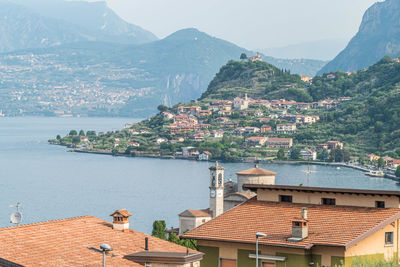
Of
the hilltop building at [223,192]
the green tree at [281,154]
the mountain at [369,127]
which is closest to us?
the hilltop building at [223,192]

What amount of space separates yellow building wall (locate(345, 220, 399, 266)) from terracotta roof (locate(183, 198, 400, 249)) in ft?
0.67

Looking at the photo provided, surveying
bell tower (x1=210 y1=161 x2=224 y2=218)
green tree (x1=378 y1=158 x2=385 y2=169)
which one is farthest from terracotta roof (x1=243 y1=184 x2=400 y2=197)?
green tree (x1=378 y1=158 x2=385 y2=169)

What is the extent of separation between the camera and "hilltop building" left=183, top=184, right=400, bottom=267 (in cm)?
1307

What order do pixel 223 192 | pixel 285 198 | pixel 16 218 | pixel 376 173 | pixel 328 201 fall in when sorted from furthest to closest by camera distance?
pixel 376 173 → pixel 223 192 → pixel 16 218 → pixel 285 198 → pixel 328 201

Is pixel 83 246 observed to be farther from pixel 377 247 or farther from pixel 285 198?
pixel 377 247

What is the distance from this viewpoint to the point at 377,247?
13.7 meters

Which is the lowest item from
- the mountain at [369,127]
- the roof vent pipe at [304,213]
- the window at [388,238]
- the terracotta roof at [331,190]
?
the window at [388,238]

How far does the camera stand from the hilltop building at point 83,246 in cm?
1249

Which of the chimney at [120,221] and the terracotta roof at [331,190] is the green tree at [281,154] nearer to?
the terracotta roof at [331,190]

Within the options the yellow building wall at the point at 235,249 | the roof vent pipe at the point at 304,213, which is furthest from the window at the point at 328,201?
the yellow building wall at the point at 235,249

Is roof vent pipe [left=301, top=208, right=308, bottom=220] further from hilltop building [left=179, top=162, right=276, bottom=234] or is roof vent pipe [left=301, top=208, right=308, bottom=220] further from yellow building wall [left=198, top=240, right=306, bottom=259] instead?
hilltop building [left=179, top=162, right=276, bottom=234]

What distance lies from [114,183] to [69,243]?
115915mm

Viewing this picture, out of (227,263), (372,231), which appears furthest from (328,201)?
(227,263)

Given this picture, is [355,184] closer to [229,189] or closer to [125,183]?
[125,183]
